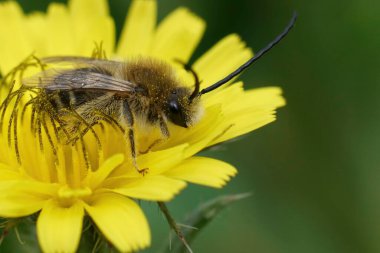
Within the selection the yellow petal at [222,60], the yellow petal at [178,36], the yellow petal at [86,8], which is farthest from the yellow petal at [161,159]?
the yellow petal at [86,8]

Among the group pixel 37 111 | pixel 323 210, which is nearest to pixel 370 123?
pixel 323 210

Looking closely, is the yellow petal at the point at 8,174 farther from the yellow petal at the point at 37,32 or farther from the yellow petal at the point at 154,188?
the yellow petal at the point at 37,32

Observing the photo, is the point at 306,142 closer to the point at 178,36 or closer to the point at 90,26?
the point at 178,36

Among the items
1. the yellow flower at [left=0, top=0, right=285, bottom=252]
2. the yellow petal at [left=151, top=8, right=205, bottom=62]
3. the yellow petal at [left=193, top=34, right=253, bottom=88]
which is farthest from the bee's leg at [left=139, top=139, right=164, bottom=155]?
the yellow petal at [left=151, top=8, right=205, bottom=62]

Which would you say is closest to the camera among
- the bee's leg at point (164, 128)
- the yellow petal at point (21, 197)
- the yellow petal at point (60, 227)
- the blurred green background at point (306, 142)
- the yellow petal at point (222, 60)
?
the yellow petal at point (60, 227)

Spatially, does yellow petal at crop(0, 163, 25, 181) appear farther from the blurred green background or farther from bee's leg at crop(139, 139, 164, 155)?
the blurred green background
